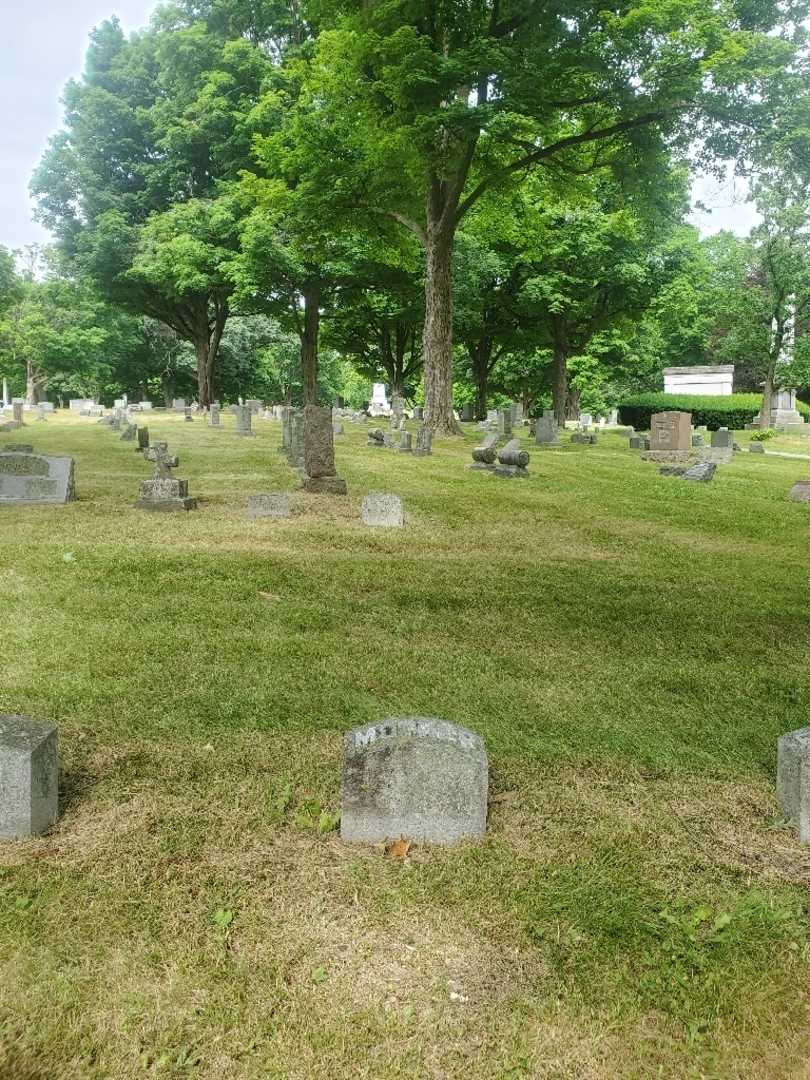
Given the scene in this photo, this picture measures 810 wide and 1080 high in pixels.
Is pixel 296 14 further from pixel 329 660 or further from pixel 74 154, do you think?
pixel 329 660

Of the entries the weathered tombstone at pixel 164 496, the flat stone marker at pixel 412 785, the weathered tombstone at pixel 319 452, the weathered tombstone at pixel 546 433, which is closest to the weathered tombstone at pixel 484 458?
the weathered tombstone at pixel 319 452

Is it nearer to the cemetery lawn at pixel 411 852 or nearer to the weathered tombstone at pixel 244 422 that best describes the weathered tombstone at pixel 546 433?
the weathered tombstone at pixel 244 422

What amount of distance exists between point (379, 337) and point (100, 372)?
2437 centimetres

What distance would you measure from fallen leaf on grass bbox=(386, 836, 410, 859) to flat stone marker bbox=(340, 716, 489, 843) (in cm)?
2

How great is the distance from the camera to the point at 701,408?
42.8 metres

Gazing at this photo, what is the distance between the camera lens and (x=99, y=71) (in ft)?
115

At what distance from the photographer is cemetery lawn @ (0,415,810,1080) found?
2.39 meters

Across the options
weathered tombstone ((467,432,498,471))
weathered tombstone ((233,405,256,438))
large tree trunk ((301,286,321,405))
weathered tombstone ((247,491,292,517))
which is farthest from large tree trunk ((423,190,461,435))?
weathered tombstone ((247,491,292,517))

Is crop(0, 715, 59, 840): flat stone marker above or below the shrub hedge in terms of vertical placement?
below

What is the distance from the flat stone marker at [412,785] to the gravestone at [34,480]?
31.7 feet

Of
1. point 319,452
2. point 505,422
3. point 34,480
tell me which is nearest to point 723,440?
point 505,422

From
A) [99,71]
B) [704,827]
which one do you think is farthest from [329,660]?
[99,71]

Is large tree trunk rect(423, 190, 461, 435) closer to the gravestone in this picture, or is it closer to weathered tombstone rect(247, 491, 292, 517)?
weathered tombstone rect(247, 491, 292, 517)

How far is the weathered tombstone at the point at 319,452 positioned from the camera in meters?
13.0
